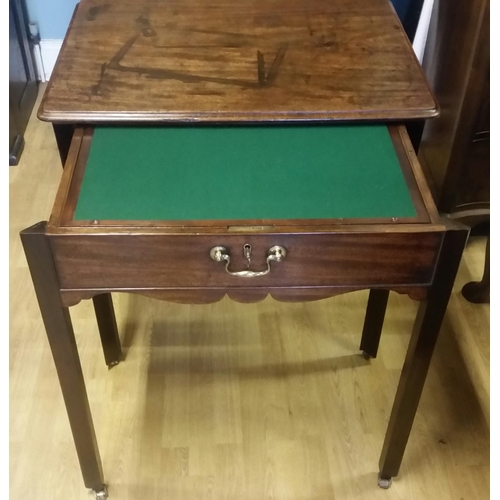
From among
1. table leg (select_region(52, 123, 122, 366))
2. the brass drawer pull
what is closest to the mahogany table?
the brass drawer pull

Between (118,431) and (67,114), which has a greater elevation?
(67,114)

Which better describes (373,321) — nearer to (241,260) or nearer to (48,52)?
(241,260)

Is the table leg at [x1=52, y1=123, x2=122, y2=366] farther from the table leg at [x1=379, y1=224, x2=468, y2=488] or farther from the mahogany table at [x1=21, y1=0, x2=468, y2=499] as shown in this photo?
the table leg at [x1=379, y1=224, x2=468, y2=488]

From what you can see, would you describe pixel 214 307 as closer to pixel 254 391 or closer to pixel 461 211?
pixel 254 391

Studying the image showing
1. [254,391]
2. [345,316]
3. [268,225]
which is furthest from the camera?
[345,316]

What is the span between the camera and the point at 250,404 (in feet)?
4.74

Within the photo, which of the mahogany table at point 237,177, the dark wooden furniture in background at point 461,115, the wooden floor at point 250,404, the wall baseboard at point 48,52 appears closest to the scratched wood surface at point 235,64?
the mahogany table at point 237,177

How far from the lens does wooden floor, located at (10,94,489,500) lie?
1311 millimetres

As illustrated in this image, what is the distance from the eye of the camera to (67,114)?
3.31ft

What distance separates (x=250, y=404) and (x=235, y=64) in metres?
0.75

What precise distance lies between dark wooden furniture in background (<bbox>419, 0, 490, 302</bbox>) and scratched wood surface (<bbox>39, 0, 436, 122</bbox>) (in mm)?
356

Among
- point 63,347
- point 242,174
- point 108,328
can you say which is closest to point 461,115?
point 242,174
